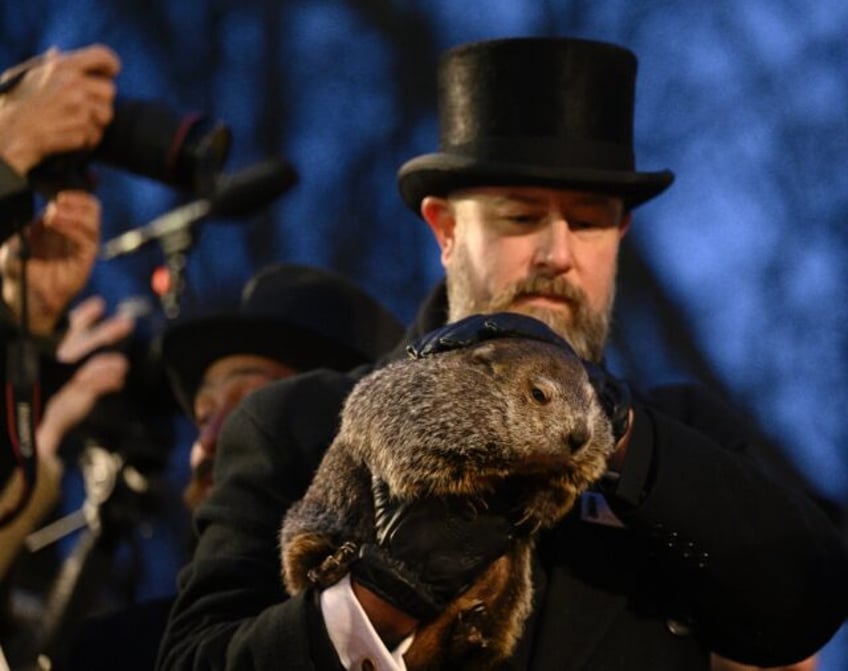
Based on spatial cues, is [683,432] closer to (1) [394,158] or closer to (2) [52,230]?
(2) [52,230]

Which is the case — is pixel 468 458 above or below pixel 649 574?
above

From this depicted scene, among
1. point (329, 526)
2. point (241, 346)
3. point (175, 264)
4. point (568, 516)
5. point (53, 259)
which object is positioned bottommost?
point (175, 264)

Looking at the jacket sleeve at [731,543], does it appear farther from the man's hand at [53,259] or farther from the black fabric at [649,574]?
the man's hand at [53,259]

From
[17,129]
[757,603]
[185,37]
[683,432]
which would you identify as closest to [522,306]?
[683,432]

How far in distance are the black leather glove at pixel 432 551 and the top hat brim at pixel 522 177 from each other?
2.72 ft

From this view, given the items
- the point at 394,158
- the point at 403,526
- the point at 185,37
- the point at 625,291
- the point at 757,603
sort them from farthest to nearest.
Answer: the point at 185,37
the point at 394,158
the point at 625,291
the point at 757,603
the point at 403,526

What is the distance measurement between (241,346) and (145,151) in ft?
2.16

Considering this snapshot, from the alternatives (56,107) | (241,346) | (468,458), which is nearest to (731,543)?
(468,458)

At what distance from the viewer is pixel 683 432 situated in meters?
2.87

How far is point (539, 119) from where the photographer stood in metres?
3.32

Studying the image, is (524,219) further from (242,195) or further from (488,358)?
(242,195)

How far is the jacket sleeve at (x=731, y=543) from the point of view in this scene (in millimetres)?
2791

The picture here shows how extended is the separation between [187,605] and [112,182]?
5.05 m

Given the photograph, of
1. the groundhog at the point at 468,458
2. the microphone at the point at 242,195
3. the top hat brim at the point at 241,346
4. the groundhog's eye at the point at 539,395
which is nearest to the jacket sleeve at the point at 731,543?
the groundhog at the point at 468,458
